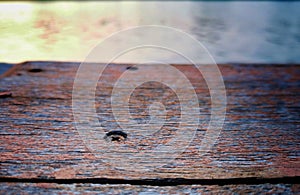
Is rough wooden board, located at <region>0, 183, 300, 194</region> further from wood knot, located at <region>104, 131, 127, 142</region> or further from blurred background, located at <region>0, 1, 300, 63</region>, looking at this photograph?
blurred background, located at <region>0, 1, 300, 63</region>

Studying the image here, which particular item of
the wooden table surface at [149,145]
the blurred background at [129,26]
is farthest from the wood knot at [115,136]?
the blurred background at [129,26]

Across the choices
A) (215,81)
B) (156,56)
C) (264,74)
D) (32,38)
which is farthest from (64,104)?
(32,38)

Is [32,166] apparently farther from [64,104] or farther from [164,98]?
[164,98]

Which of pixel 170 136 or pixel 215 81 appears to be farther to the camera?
pixel 215 81

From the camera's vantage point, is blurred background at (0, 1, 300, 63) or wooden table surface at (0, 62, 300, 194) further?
blurred background at (0, 1, 300, 63)

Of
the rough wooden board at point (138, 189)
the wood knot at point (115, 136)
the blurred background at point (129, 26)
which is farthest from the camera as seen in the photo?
the blurred background at point (129, 26)

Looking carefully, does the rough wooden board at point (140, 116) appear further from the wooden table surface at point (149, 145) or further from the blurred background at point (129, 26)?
the blurred background at point (129, 26)

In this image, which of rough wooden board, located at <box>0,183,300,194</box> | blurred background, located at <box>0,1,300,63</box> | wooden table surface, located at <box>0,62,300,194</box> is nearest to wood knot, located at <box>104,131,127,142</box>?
wooden table surface, located at <box>0,62,300,194</box>

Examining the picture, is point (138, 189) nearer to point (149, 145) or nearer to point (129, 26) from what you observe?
point (149, 145)
